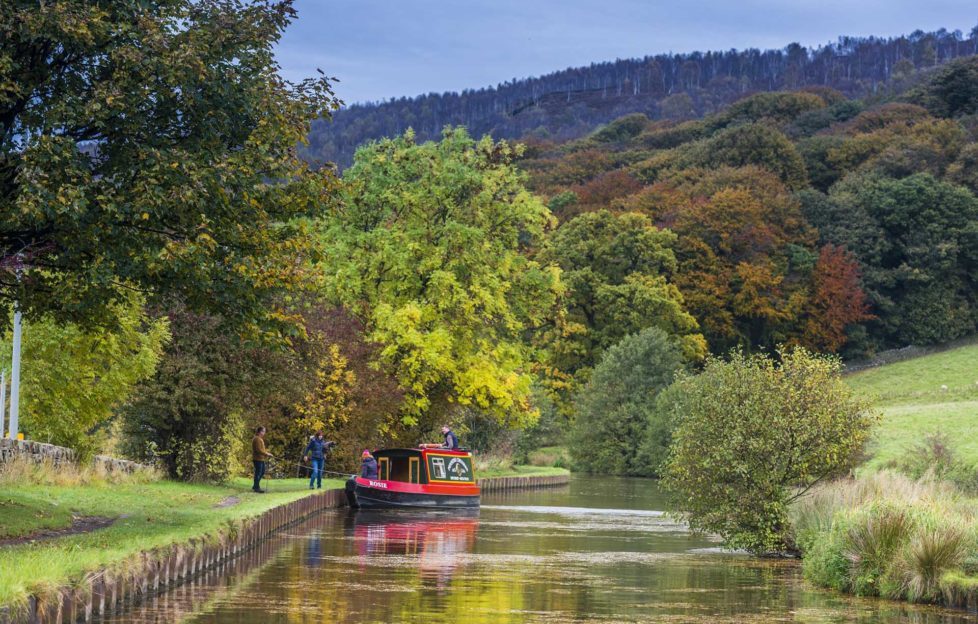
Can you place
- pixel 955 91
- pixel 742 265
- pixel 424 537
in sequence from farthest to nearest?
pixel 955 91
pixel 742 265
pixel 424 537

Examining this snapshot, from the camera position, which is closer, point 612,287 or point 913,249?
point 612,287

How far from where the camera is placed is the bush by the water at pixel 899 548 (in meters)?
21.6

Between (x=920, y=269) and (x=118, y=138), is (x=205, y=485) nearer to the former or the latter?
(x=118, y=138)

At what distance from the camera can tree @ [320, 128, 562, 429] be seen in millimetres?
53531

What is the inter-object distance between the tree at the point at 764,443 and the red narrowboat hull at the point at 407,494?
15795 mm

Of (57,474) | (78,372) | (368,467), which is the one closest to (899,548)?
(57,474)

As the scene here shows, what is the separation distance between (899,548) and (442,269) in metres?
34.2

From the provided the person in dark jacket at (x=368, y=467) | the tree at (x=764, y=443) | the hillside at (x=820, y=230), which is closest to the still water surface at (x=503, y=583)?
the tree at (x=764, y=443)

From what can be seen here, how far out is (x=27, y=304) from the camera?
22375mm

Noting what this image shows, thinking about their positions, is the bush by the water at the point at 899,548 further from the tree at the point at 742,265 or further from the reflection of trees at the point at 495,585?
the tree at the point at 742,265

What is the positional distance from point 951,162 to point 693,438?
313ft

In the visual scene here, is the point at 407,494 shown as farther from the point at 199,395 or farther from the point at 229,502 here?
the point at 229,502

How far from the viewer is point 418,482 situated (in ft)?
150

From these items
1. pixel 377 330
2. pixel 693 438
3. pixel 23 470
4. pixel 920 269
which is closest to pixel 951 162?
pixel 920 269
